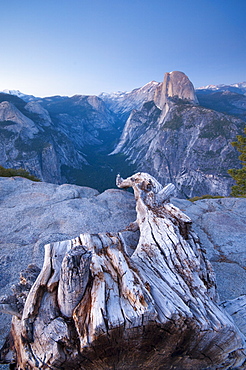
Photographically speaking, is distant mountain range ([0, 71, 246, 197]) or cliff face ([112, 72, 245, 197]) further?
cliff face ([112, 72, 245, 197])

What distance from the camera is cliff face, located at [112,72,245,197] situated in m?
98.4

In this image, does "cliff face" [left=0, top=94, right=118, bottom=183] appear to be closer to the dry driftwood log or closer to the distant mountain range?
the distant mountain range

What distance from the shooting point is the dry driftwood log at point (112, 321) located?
105 inches

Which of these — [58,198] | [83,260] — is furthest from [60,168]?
[83,260]

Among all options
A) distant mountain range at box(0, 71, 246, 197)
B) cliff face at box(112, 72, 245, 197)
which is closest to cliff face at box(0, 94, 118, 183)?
distant mountain range at box(0, 71, 246, 197)

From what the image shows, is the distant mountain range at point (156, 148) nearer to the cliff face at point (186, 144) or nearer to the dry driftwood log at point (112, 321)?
the cliff face at point (186, 144)

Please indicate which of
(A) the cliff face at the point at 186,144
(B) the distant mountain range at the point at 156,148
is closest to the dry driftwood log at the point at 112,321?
(B) the distant mountain range at the point at 156,148

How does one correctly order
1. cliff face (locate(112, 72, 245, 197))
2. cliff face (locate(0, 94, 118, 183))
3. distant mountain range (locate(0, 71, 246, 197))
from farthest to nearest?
cliff face (locate(112, 72, 245, 197)), distant mountain range (locate(0, 71, 246, 197)), cliff face (locate(0, 94, 118, 183))

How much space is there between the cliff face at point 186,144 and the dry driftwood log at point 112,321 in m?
98.4

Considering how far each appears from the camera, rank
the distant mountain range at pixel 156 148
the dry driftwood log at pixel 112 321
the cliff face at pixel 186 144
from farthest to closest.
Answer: the cliff face at pixel 186 144
the distant mountain range at pixel 156 148
the dry driftwood log at pixel 112 321

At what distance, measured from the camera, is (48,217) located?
919cm

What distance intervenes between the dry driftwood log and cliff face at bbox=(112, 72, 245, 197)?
98.4 metres

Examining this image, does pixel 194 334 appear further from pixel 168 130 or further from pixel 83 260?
pixel 168 130

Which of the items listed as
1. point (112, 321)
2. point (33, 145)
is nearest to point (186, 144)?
point (33, 145)
